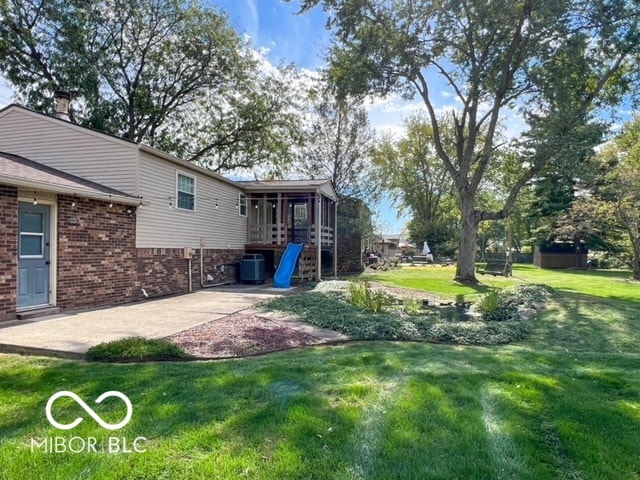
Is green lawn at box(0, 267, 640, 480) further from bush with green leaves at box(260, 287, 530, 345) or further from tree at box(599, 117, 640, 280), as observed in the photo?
tree at box(599, 117, 640, 280)

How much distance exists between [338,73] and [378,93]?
167cm

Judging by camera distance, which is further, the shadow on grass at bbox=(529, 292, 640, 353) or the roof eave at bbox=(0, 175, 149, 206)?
the roof eave at bbox=(0, 175, 149, 206)

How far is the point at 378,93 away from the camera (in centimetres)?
1509

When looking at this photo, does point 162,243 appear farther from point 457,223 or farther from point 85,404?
point 457,223

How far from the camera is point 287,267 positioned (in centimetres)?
1361

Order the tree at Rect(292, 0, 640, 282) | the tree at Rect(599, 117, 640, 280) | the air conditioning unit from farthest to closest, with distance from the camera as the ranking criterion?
the tree at Rect(599, 117, 640, 280) < the air conditioning unit < the tree at Rect(292, 0, 640, 282)

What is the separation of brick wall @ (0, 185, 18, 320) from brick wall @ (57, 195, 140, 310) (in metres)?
1.00

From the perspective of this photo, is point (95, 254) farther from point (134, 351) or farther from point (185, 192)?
point (134, 351)

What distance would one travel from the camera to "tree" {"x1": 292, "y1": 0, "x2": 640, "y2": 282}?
12.2 m

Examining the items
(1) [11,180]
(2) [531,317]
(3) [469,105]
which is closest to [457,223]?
(3) [469,105]

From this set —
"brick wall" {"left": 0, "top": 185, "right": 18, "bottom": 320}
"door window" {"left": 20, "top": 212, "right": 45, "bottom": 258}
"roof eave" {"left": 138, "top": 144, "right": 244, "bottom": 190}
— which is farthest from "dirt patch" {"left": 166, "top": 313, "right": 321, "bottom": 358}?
"roof eave" {"left": 138, "top": 144, "right": 244, "bottom": 190}

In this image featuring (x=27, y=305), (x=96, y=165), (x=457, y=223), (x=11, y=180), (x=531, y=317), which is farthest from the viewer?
(x=457, y=223)

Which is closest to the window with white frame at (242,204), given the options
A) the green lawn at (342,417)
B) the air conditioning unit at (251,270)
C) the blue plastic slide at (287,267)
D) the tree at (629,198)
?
the air conditioning unit at (251,270)

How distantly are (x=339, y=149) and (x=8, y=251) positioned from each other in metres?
18.9
